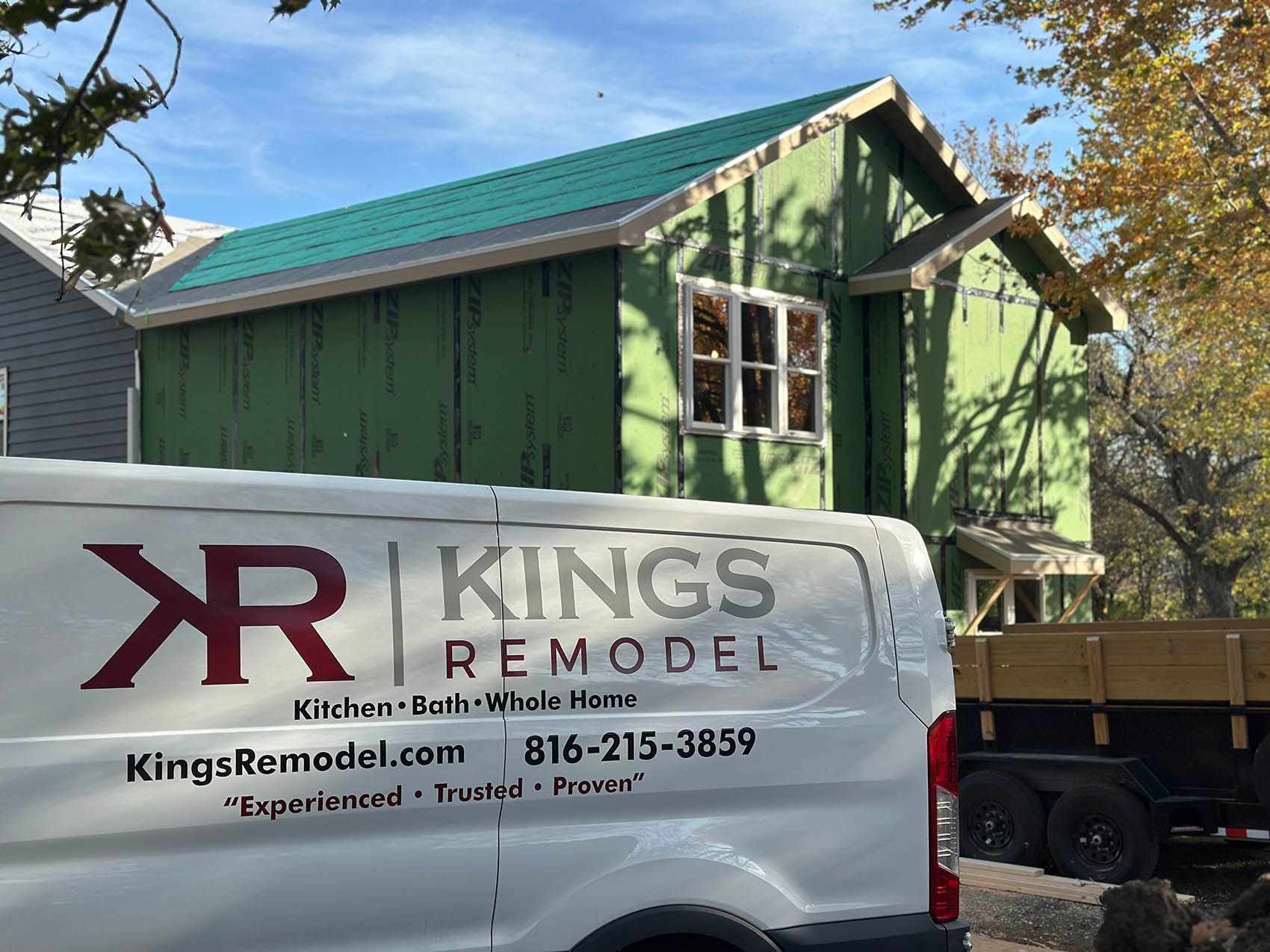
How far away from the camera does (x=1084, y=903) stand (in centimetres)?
895

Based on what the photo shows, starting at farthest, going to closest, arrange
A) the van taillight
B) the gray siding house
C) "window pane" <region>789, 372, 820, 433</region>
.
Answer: the gray siding house
"window pane" <region>789, 372, 820, 433</region>
the van taillight

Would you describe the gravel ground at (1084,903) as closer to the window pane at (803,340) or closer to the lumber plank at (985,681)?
the lumber plank at (985,681)

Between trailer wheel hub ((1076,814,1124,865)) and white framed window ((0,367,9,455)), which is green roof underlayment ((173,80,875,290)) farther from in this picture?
trailer wheel hub ((1076,814,1124,865))

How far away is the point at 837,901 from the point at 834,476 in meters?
14.0

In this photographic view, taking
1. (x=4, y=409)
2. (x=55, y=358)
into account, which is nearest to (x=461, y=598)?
(x=55, y=358)

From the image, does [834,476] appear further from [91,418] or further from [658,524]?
[658,524]

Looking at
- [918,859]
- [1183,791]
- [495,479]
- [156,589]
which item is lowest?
[1183,791]

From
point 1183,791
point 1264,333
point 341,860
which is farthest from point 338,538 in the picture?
point 1264,333

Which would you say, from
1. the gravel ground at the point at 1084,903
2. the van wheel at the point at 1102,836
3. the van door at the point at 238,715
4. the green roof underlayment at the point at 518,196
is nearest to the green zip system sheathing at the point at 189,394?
the green roof underlayment at the point at 518,196

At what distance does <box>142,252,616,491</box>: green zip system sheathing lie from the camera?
16.0m

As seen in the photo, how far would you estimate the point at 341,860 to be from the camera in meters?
3.71

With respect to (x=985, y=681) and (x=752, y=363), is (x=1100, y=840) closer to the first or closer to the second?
(x=985, y=681)

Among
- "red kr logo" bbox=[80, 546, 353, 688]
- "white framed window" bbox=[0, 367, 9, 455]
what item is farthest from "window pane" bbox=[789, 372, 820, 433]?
"red kr logo" bbox=[80, 546, 353, 688]

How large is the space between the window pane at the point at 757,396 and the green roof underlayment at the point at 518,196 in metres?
2.48
